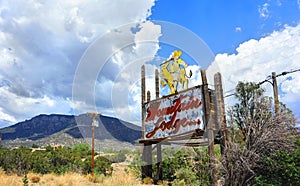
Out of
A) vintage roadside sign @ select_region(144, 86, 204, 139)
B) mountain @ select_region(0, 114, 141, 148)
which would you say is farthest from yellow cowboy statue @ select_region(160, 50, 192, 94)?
mountain @ select_region(0, 114, 141, 148)

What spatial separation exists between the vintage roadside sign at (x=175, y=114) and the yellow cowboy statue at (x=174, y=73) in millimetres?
741

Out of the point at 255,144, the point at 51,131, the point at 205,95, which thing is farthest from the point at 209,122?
the point at 51,131

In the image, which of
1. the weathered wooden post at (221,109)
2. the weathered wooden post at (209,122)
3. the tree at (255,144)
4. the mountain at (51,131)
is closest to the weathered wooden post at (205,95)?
the weathered wooden post at (209,122)

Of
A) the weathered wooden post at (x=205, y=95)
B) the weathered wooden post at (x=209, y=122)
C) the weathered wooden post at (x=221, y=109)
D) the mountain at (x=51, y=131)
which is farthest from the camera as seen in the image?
the mountain at (x=51, y=131)

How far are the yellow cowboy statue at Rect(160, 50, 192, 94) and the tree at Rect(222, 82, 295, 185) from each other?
10.4 ft

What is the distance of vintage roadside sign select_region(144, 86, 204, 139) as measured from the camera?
1351 cm

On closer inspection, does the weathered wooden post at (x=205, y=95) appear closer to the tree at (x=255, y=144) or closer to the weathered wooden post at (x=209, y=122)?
the weathered wooden post at (x=209, y=122)

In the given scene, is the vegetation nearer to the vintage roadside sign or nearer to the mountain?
the vintage roadside sign

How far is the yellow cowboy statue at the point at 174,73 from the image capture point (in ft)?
49.5

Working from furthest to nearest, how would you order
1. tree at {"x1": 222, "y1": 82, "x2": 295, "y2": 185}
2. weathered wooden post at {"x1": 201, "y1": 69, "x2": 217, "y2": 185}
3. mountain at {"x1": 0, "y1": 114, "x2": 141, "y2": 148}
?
mountain at {"x1": 0, "y1": 114, "x2": 141, "y2": 148}
weathered wooden post at {"x1": 201, "y1": 69, "x2": 217, "y2": 185}
tree at {"x1": 222, "y1": 82, "x2": 295, "y2": 185}

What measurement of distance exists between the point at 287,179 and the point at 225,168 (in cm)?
223

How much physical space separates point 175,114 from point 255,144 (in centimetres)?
389

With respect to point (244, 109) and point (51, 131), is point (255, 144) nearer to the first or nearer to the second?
point (244, 109)

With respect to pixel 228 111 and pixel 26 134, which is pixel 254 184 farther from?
pixel 26 134
